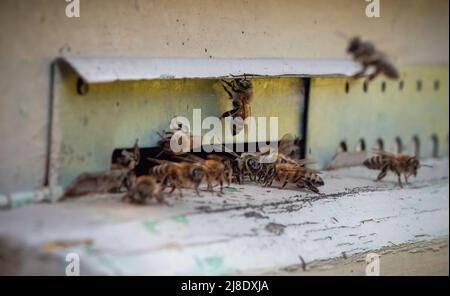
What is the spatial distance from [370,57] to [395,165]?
449 mm

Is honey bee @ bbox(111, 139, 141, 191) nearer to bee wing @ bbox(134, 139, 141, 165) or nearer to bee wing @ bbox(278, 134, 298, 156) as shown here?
bee wing @ bbox(134, 139, 141, 165)

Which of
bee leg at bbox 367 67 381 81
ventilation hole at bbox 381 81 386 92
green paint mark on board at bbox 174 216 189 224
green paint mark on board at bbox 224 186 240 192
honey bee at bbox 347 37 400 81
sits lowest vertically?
green paint mark on board at bbox 174 216 189 224

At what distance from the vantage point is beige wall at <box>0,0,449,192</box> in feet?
6.89

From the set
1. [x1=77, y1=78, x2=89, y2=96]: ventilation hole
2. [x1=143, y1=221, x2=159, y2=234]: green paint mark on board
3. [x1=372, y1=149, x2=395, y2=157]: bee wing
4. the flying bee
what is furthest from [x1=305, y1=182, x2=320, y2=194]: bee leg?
[x1=77, y1=78, x2=89, y2=96]: ventilation hole

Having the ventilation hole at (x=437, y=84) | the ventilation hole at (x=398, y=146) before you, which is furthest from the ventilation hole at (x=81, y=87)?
the ventilation hole at (x=437, y=84)

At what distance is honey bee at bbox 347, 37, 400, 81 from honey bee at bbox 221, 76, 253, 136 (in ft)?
1.91

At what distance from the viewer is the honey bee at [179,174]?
2.41 m

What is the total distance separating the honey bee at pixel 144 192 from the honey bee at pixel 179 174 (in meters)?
0.13

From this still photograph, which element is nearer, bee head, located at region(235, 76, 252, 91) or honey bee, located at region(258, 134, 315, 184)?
bee head, located at region(235, 76, 252, 91)
